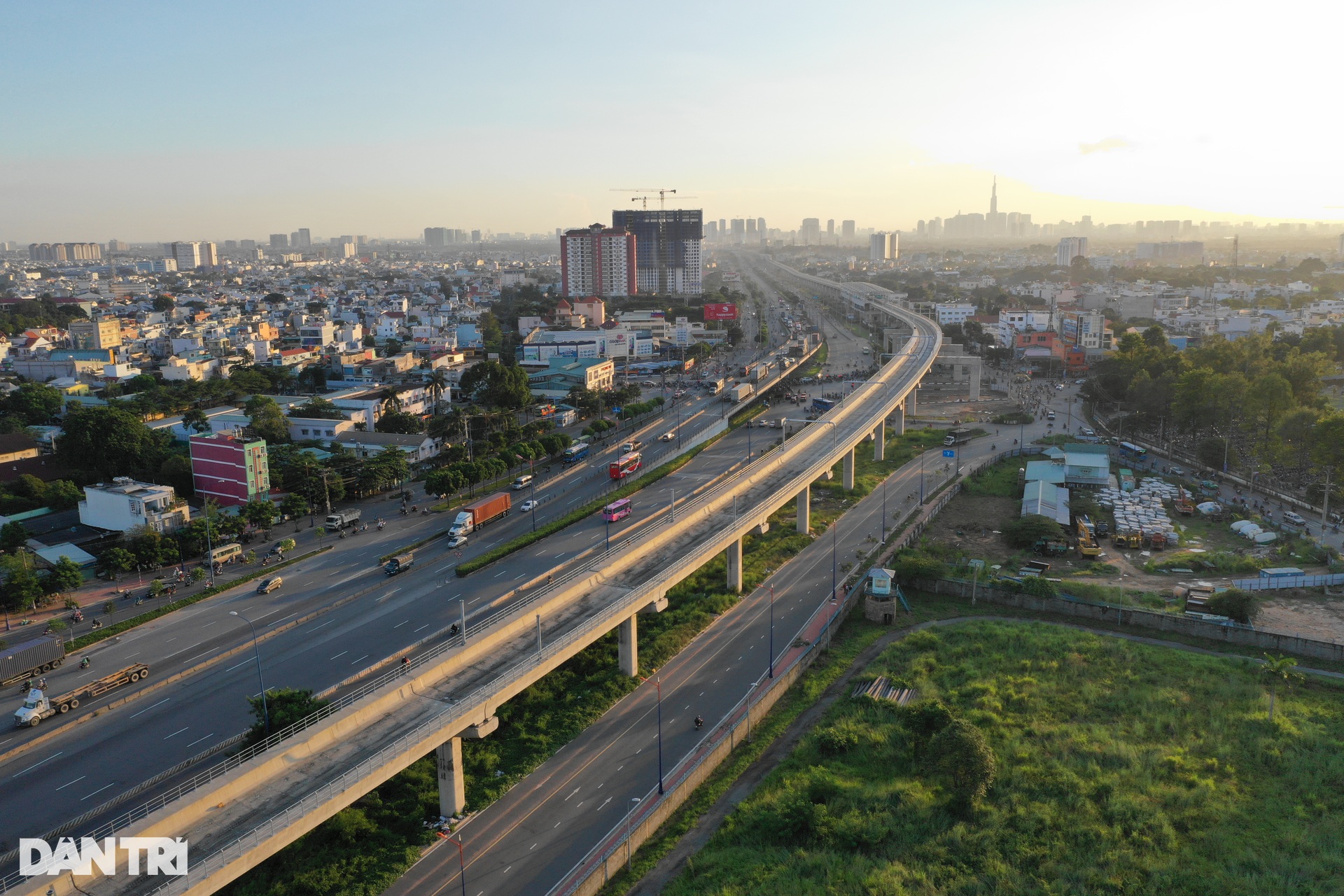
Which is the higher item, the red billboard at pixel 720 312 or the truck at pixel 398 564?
the red billboard at pixel 720 312

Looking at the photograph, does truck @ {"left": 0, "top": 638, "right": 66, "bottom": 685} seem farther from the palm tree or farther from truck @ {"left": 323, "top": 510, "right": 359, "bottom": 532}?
the palm tree

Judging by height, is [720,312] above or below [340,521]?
above

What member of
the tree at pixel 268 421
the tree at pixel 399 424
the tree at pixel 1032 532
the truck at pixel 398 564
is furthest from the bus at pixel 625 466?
the tree at pixel 1032 532

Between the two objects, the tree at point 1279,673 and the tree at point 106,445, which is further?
the tree at point 106,445

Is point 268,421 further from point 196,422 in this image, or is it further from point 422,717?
point 422,717

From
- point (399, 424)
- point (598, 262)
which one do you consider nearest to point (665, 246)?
point (598, 262)

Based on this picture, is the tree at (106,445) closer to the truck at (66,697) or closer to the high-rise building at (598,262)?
the truck at (66,697)
